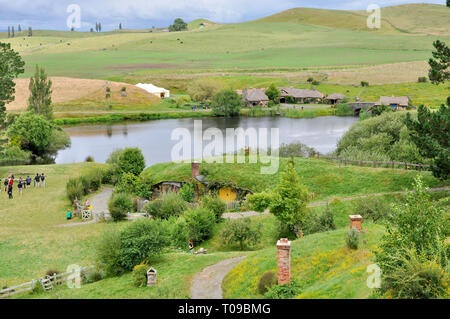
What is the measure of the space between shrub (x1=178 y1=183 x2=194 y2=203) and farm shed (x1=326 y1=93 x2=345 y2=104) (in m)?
89.7

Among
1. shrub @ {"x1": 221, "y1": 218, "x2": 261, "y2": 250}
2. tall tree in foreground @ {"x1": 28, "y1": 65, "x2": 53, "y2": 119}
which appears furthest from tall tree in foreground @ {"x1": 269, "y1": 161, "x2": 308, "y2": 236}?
tall tree in foreground @ {"x1": 28, "y1": 65, "x2": 53, "y2": 119}

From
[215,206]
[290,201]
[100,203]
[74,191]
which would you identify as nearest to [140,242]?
[290,201]

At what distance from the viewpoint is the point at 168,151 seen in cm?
7425

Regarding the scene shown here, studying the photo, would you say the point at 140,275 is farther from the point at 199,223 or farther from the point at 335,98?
the point at 335,98

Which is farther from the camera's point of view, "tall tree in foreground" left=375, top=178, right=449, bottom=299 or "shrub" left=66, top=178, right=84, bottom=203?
"shrub" left=66, top=178, right=84, bottom=203

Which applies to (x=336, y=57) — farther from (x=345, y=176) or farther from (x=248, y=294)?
(x=248, y=294)

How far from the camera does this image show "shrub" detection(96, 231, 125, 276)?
1025 inches

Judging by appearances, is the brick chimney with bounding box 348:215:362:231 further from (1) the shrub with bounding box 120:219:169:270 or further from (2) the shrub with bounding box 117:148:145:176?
(2) the shrub with bounding box 117:148:145:176

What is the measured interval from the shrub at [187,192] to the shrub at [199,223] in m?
7.31

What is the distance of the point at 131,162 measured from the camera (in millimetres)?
48094

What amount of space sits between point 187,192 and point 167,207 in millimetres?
5396

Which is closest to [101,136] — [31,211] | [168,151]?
[168,151]

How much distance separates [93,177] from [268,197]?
21488mm

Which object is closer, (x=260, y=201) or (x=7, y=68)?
(x=260, y=201)
